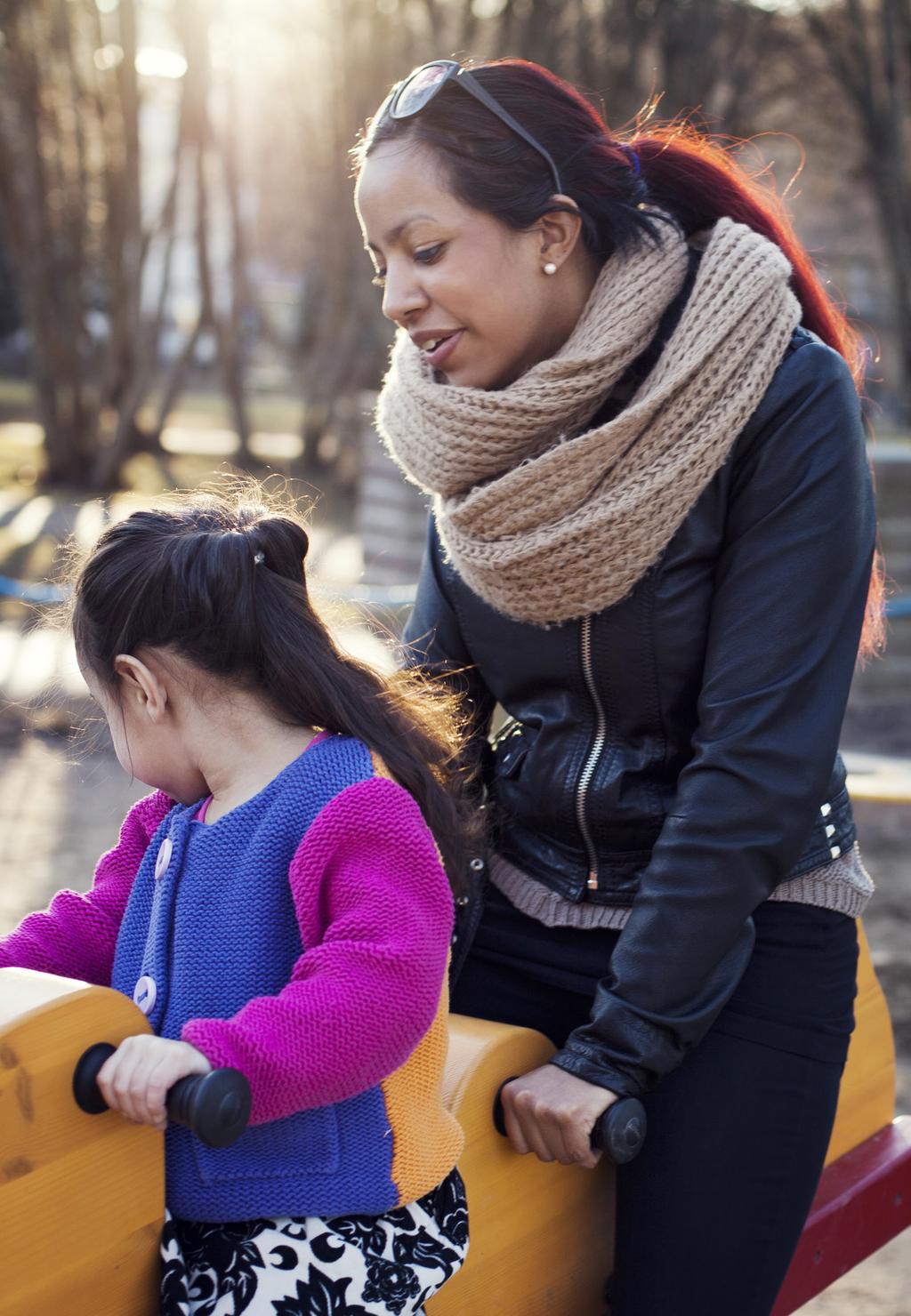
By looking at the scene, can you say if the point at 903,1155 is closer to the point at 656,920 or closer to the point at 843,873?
the point at 843,873

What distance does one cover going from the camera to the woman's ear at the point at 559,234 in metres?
1.95

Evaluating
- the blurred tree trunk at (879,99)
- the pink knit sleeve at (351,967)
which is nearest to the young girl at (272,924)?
the pink knit sleeve at (351,967)

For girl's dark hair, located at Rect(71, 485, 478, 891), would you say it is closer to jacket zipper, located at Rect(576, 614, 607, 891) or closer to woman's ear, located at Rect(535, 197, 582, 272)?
jacket zipper, located at Rect(576, 614, 607, 891)

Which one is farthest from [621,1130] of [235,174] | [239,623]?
[235,174]

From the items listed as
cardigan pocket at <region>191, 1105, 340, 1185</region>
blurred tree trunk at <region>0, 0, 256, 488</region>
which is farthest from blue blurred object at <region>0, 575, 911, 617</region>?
blurred tree trunk at <region>0, 0, 256, 488</region>

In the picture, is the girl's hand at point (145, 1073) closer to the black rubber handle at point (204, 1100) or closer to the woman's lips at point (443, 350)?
the black rubber handle at point (204, 1100)

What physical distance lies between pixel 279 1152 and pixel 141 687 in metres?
0.51

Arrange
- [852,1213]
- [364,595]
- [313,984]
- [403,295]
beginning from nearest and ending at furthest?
1. [313,984]
2. [403,295]
3. [852,1213]
4. [364,595]

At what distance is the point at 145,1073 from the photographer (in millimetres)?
1339

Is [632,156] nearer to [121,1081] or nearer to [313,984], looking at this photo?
[313,984]

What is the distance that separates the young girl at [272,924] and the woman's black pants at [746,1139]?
320 mm

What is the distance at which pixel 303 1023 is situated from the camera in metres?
1.42

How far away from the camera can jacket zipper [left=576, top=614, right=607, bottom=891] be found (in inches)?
75.9

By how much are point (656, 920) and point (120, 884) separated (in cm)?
65
